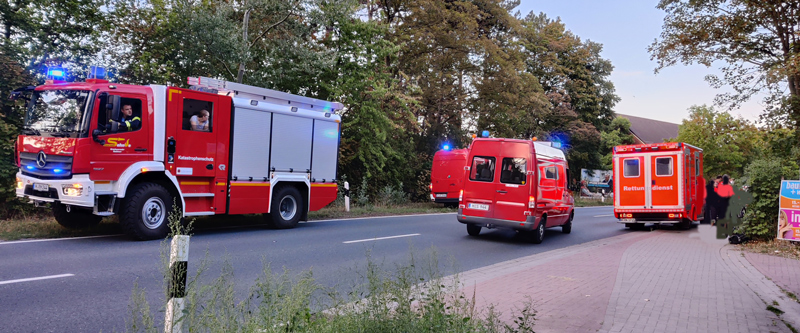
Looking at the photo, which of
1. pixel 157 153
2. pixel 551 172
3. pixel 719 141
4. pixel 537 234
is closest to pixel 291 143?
pixel 157 153

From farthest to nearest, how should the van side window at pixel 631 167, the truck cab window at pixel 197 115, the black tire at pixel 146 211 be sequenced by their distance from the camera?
the van side window at pixel 631 167 → the truck cab window at pixel 197 115 → the black tire at pixel 146 211

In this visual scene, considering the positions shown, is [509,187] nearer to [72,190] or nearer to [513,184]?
[513,184]

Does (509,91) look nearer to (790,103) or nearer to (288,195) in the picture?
(790,103)

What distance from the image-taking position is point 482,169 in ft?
41.2

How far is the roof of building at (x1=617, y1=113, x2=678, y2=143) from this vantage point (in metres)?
72.9

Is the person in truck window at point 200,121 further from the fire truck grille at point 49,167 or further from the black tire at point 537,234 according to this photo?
the black tire at point 537,234

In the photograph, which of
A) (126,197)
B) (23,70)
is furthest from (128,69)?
(126,197)

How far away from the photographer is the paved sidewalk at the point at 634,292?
17.0 ft

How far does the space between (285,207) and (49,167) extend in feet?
17.0

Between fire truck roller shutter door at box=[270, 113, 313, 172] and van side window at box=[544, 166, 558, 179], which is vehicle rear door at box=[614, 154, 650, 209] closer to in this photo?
van side window at box=[544, 166, 558, 179]

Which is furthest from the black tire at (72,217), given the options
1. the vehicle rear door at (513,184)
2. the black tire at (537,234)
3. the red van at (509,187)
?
the black tire at (537,234)

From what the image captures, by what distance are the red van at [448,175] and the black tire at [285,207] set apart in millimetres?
10685

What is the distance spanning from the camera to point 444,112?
29.0m

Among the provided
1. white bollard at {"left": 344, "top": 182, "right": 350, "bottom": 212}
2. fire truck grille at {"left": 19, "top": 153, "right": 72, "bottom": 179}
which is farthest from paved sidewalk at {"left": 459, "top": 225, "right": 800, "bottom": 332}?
white bollard at {"left": 344, "top": 182, "right": 350, "bottom": 212}
